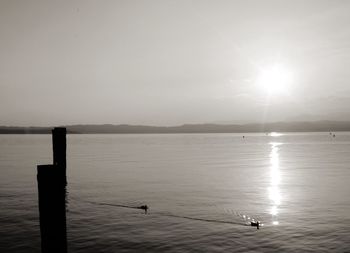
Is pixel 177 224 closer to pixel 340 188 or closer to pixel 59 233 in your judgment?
pixel 59 233

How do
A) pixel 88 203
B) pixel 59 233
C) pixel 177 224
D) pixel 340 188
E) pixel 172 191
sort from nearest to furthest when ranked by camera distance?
pixel 59 233 < pixel 177 224 < pixel 88 203 < pixel 172 191 < pixel 340 188

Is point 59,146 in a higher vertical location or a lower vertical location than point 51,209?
higher

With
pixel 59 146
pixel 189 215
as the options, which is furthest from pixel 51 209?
pixel 59 146

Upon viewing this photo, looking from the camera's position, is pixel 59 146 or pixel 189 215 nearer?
pixel 189 215

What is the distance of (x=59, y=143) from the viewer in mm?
31250

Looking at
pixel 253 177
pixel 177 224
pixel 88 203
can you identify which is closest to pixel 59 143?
pixel 88 203

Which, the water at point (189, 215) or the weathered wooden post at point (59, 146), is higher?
the weathered wooden post at point (59, 146)

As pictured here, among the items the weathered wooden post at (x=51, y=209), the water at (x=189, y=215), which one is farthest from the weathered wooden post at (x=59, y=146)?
the weathered wooden post at (x=51, y=209)

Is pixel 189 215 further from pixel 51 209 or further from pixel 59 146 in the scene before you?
pixel 59 146

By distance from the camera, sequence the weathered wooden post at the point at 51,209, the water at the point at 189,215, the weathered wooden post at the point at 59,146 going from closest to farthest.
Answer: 1. the weathered wooden post at the point at 51,209
2. the water at the point at 189,215
3. the weathered wooden post at the point at 59,146

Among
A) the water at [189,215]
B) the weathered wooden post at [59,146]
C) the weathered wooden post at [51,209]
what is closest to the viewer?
the weathered wooden post at [51,209]

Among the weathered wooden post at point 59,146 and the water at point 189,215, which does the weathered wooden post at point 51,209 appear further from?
the weathered wooden post at point 59,146

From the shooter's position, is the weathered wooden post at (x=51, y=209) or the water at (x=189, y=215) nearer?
the weathered wooden post at (x=51, y=209)

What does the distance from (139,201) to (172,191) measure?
18.4 feet
